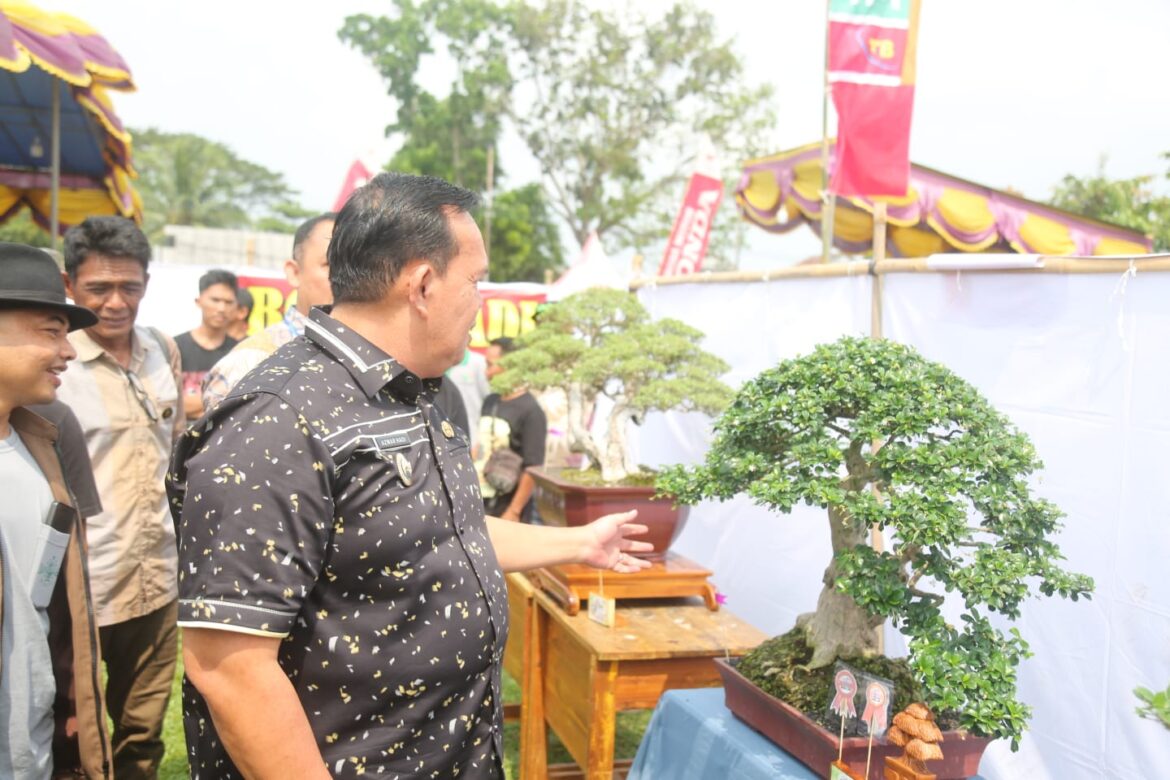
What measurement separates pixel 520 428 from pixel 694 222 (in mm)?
3896

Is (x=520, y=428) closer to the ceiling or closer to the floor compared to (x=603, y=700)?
closer to the ceiling

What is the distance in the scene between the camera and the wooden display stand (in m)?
2.41

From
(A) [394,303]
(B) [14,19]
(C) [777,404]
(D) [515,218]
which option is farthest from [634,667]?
(D) [515,218]

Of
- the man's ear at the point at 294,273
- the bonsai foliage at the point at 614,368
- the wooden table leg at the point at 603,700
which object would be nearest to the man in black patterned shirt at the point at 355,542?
the wooden table leg at the point at 603,700

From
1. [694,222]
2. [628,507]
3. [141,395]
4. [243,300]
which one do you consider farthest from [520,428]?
[694,222]

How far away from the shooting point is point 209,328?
4.52 meters

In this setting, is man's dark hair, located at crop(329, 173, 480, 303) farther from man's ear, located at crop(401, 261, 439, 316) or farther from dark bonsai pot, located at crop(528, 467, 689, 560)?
dark bonsai pot, located at crop(528, 467, 689, 560)

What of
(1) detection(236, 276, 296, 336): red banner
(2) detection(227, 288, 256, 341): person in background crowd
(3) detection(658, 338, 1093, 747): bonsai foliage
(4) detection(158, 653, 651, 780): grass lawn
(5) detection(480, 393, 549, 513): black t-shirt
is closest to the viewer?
(3) detection(658, 338, 1093, 747): bonsai foliage

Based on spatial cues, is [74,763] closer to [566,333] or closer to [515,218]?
[566,333]

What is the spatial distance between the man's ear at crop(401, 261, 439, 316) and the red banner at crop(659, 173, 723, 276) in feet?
22.2

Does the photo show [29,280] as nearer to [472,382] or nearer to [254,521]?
[254,521]

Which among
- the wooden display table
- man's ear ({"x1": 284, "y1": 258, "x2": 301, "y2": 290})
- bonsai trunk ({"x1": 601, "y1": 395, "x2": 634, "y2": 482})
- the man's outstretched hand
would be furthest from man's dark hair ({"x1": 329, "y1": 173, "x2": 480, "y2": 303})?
bonsai trunk ({"x1": 601, "y1": 395, "x2": 634, "y2": 482})

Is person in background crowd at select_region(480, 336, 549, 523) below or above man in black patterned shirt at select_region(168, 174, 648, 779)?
below

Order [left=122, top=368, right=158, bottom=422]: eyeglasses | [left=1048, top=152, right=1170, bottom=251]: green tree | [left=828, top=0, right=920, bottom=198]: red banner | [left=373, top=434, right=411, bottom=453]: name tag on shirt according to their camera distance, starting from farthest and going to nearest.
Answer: [left=1048, top=152, right=1170, bottom=251]: green tree → [left=828, top=0, right=920, bottom=198]: red banner → [left=122, top=368, right=158, bottom=422]: eyeglasses → [left=373, top=434, right=411, bottom=453]: name tag on shirt
